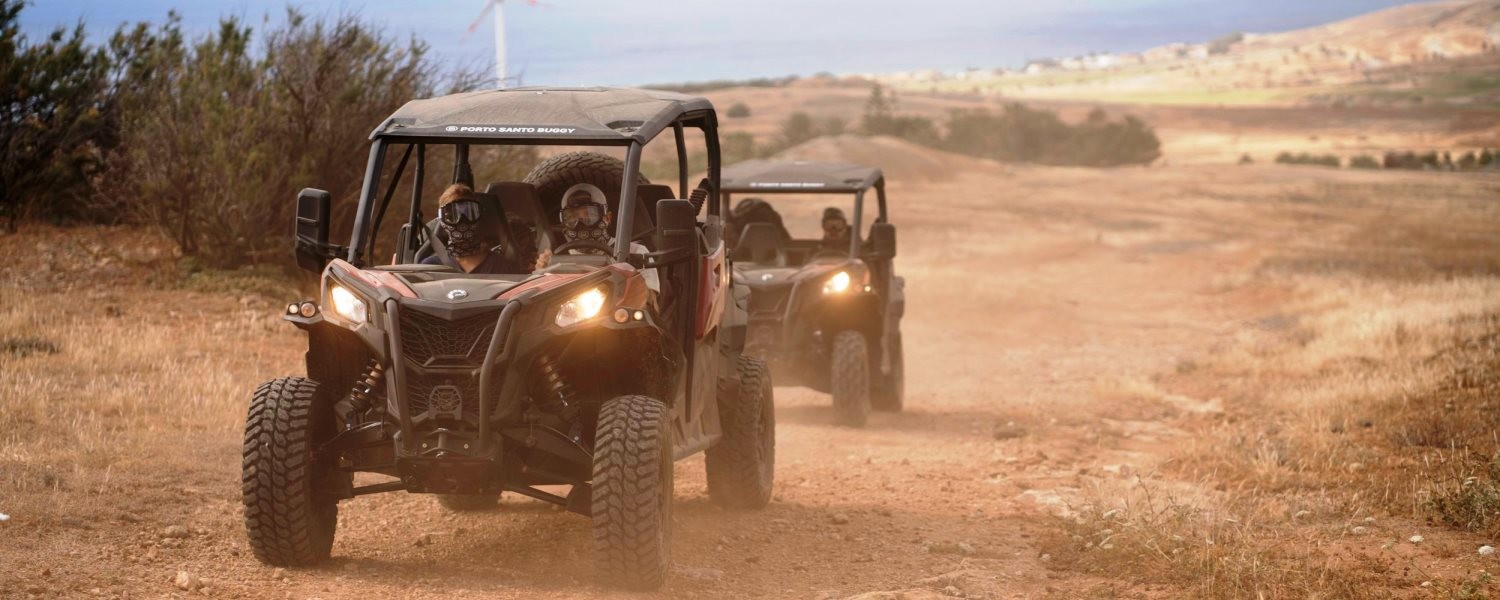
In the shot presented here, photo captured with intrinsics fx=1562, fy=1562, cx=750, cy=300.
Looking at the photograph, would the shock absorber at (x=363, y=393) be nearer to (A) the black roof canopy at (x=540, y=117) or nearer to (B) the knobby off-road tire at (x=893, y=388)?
(A) the black roof canopy at (x=540, y=117)

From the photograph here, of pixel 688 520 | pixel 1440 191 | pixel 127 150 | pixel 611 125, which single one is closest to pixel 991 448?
pixel 688 520

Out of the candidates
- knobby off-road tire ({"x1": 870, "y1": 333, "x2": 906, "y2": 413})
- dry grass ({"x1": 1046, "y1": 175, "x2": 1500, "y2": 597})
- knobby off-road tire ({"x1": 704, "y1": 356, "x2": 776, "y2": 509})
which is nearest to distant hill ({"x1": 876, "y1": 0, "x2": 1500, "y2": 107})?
dry grass ({"x1": 1046, "y1": 175, "x2": 1500, "y2": 597})

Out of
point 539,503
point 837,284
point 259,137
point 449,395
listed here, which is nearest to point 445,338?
point 449,395

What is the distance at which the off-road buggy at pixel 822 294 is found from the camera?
12.4m

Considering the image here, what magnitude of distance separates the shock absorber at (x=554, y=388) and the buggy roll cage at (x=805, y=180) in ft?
21.7

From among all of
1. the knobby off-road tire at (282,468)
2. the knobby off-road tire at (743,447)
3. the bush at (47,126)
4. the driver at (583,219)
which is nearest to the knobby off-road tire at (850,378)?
the knobby off-road tire at (743,447)

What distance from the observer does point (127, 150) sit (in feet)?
56.2

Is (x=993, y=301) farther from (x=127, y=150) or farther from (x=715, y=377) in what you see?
(x=715, y=377)

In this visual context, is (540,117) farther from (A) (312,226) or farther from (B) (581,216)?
(A) (312,226)

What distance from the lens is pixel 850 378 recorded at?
12.5 m

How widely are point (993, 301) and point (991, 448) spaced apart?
Answer: 467 inches

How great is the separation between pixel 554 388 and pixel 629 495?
59 cm

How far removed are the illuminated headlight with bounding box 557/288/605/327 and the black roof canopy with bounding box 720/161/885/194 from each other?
21.9 feet

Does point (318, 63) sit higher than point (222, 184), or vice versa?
point (318, 63)
